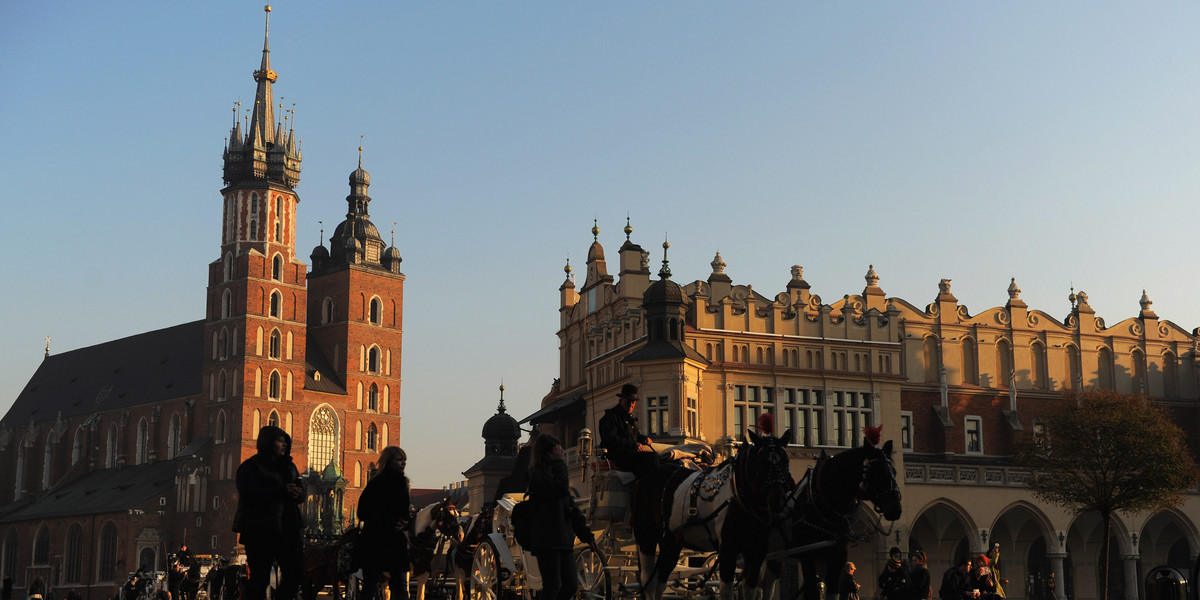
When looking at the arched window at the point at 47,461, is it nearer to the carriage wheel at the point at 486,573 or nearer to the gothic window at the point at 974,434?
the gothic window at the point at 974,434

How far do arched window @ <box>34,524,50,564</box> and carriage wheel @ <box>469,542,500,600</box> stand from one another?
85418 millimetres

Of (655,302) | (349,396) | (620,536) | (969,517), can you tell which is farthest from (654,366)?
(349,396)

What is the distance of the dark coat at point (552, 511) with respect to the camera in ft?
36.3

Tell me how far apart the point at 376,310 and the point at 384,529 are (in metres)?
96.4

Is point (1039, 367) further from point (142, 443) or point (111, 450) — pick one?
point (111, 450)

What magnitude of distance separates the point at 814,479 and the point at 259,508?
4.87m

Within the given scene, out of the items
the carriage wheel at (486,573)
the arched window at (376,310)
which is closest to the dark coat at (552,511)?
the carriage wheel at (486,573)

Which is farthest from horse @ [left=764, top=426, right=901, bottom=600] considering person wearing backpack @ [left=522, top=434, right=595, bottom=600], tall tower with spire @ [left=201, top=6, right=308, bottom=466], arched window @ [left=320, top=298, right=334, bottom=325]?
arched window @ [left=320, top=298, right=334, bottom=325]

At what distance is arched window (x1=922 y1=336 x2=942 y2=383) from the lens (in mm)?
52688

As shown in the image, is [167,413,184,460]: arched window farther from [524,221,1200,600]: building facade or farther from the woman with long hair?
the woman with long hair

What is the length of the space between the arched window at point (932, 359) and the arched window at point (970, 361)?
1279 mm

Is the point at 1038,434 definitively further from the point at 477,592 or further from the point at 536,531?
the point at 536,531

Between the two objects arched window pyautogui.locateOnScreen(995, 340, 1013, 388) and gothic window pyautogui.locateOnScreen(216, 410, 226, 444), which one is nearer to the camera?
arched window pyautogui.locateOnScreen(995, 340, 1013, 388)

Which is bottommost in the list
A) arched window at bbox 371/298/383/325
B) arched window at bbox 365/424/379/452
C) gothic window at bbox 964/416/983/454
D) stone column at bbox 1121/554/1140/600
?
stone column at bbox 1121/554/1140/600
